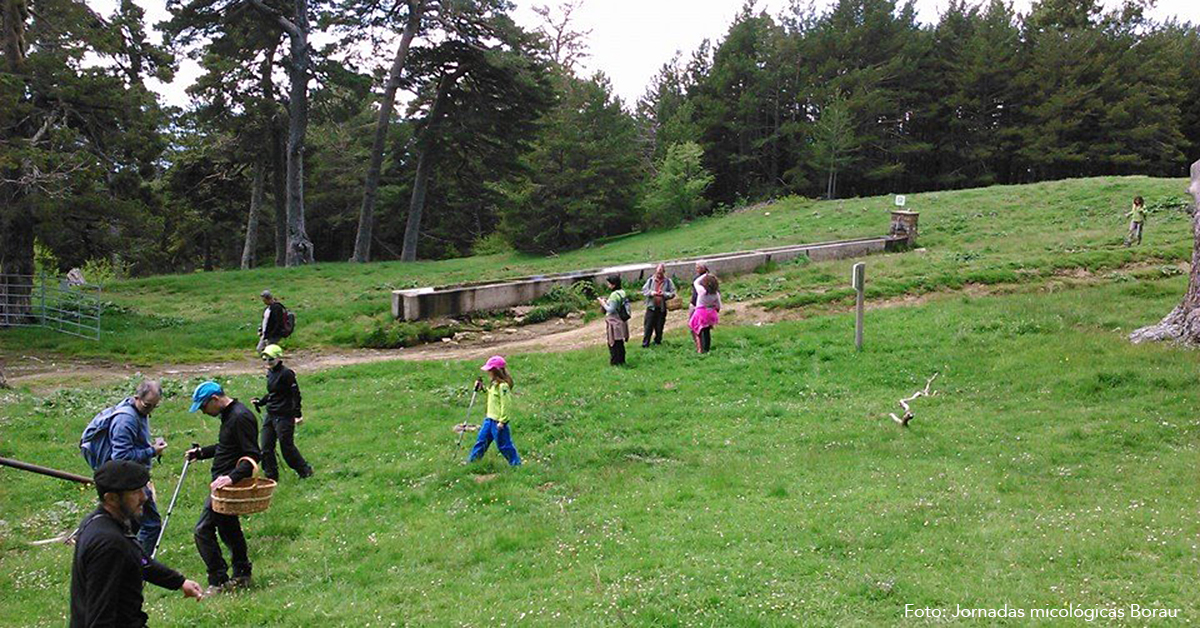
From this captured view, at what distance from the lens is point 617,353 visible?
14.9 m

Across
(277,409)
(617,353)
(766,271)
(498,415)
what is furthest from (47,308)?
(766,271)

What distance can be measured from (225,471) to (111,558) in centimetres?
315

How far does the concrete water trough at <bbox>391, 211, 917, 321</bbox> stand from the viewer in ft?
67.0

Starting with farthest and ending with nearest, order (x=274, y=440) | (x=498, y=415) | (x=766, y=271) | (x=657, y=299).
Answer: (x=766, y=271) < (x=657, y=299) < (x=274, y=440) < (x=498, y=415)

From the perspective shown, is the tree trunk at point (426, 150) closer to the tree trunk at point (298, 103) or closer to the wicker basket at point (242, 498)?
the tree trunk at point (298, 103)

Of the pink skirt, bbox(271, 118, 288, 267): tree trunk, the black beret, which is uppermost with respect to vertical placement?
bbox(271, 118, 288, 267): tree trunk

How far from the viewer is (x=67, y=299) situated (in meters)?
22.2

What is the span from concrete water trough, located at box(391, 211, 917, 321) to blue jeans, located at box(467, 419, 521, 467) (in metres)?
10.5

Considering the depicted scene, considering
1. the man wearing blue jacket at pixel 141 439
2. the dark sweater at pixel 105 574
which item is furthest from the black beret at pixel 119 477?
the man wearing blue jacket at pixel 141 439

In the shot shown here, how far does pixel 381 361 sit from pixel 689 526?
36.8ft

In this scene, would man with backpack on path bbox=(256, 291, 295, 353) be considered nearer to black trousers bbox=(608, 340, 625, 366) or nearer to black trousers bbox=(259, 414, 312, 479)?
black trousers bbox=(259, 414, 312, 479)

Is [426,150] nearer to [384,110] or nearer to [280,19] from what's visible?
[384,110]

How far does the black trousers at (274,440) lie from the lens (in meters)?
10.0

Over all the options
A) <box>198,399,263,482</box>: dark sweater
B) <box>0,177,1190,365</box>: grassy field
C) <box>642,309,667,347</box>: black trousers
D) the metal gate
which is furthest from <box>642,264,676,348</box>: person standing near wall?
the metal gate
